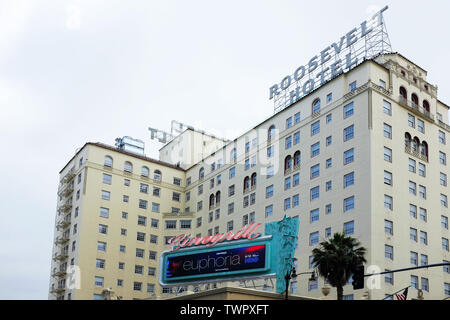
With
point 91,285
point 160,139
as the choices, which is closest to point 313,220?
point 91,285

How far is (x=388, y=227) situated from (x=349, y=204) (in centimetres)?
538

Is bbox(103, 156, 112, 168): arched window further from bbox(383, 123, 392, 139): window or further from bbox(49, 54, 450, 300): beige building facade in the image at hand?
bbox(383, 123, 392, 139): window

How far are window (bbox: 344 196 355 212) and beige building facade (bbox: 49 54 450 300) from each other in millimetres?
135

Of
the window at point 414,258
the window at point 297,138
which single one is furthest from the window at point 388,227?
the window at point 297,138

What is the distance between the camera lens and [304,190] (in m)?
85.8

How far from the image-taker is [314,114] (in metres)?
87.9

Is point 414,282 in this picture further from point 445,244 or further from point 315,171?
point 315,171

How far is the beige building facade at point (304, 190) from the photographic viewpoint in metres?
77.1

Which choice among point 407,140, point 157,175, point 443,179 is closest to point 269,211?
point 407,140

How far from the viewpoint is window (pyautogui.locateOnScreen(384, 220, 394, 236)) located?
75.1 metres

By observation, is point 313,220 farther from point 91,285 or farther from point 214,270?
point 91,285

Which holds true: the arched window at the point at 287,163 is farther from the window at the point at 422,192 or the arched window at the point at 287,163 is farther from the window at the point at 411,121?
the window at the point at 422,192
